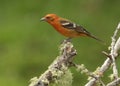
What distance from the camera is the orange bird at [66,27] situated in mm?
7828

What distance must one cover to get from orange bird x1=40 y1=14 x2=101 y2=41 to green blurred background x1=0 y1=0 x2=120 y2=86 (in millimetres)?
3203

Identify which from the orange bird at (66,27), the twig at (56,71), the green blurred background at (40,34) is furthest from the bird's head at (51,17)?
the green blurred background at (40,34)

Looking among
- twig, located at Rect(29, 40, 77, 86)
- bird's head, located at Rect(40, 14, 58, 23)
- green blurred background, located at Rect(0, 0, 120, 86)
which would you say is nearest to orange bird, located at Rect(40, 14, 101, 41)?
bird's head, located at Rect(40, 14, 58, 23)

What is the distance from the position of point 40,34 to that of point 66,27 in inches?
197

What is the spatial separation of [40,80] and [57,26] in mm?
2420

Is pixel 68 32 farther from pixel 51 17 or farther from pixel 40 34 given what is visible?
pixel 40 34

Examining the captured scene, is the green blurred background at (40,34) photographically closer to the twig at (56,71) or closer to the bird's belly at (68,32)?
the bird's belly at (68,32)

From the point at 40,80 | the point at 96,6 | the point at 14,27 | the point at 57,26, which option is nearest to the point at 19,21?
the point at 14,27

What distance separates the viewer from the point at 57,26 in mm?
7934

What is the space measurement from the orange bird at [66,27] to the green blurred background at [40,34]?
3203mm

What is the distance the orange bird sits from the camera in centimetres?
783

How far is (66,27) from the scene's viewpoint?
7918 mm

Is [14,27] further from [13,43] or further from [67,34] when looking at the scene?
[67,34]

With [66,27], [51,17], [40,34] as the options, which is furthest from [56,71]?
[40,34]
